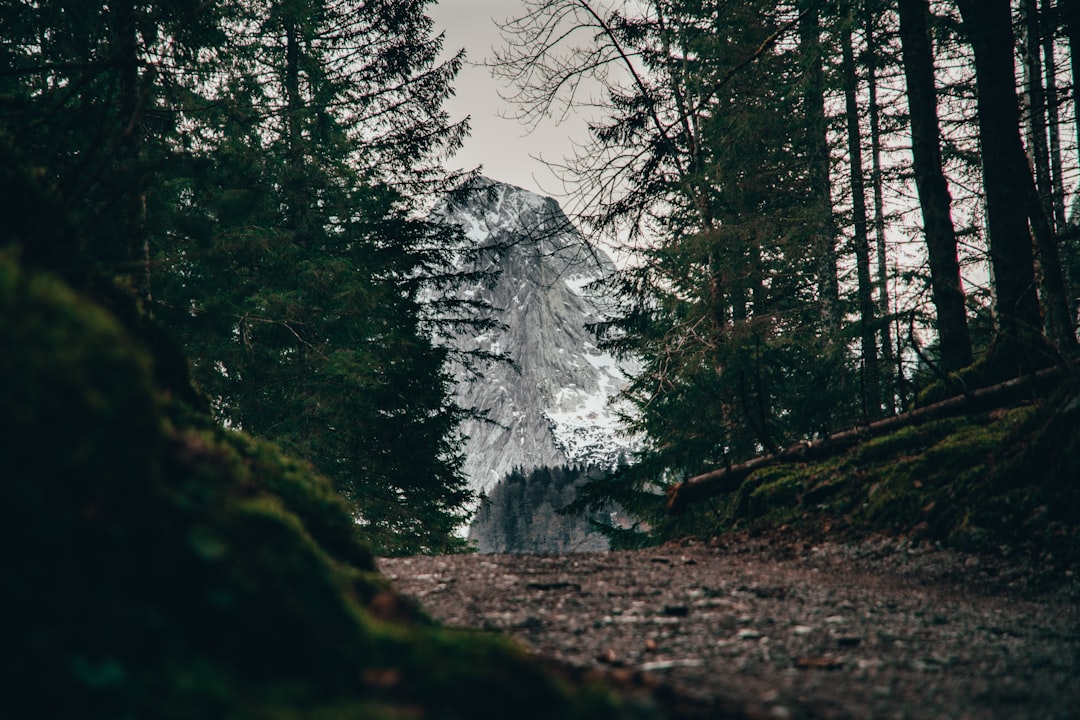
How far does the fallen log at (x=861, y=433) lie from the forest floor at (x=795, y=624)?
90.7 inches

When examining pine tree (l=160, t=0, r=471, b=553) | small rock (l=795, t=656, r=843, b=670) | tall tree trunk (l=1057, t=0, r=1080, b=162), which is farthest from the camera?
pine tree (l=160, t=0, r=471, b=553)

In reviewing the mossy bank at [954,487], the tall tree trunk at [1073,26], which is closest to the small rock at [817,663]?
the mossy bank at [954,487]

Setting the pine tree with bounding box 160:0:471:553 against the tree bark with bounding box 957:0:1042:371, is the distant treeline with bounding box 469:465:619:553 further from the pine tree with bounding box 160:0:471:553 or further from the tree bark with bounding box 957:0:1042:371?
the tree bark with bounding box 957:0:1042:371

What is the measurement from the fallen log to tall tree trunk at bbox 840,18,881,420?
16.6ft

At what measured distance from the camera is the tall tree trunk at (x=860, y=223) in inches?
541

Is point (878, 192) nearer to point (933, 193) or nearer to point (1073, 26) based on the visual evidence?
point (1073, 26)

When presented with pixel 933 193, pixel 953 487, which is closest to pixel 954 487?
pixel 953 487

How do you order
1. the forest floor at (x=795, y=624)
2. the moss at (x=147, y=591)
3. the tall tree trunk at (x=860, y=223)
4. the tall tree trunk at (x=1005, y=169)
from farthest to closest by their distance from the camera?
the tall tree trunk at (x=860, y=223) → the tall tree trunk at (x=1005, y=169) → the forest floor at (x=795, y=624) → the moss at (x=147, y=591)

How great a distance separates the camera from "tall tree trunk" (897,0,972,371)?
9852 mm

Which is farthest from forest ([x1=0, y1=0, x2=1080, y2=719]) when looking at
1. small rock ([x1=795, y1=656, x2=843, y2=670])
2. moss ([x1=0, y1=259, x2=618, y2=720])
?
small rock ([x1=795, y1=656, x2=843, y2=670])

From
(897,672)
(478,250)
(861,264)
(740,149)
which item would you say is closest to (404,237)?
(478,250)

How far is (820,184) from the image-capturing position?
16.3 meters

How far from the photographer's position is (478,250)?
1855 cm

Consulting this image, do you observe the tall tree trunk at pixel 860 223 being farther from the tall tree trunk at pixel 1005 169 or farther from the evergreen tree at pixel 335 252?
the evergreen tree at pixel 335 252
